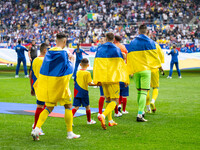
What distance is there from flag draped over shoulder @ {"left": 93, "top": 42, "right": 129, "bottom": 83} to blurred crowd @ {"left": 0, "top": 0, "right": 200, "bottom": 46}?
2495cm

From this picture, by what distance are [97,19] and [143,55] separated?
1301 inches

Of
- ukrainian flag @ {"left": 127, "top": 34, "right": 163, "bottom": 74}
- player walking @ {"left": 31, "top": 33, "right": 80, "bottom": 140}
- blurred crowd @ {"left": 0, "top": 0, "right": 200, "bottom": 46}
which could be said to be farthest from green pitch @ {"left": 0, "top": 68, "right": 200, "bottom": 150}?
blurred crowd @ {"left": 0, "top": 0, "right": 200, "bottom": 46}

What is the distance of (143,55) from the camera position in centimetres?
796

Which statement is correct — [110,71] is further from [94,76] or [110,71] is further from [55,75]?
[55,75]

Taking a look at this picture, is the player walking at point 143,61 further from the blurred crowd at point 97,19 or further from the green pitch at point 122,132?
the blurred crowd at point 97,19

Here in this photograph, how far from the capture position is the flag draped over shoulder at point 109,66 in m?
7.29

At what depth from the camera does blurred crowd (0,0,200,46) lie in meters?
35.1

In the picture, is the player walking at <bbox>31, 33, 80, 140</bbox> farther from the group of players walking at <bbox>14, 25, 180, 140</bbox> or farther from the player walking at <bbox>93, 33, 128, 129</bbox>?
the player walking at <bbox>93, 33, 128, 129</bbox>

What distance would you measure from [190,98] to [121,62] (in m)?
4.97

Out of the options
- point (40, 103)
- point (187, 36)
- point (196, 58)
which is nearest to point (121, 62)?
point (40, 103)

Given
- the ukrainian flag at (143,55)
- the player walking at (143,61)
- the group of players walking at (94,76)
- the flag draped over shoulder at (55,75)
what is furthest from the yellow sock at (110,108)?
the flag draped over shoulder at (55,75)

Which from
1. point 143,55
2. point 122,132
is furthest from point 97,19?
point 122,132

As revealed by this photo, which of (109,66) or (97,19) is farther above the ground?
(109,66)

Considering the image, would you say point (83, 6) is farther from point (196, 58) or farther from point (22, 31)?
point (196, 58)
